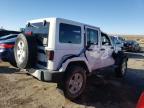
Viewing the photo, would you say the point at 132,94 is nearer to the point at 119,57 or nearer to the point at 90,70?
the point at 90,70

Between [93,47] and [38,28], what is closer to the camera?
[38,28]

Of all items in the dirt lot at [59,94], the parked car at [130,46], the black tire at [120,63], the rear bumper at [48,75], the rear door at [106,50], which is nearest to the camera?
the rear bumper at [48,75]

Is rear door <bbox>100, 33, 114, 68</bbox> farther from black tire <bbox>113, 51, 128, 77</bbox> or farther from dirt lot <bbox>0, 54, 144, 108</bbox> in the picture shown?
dirt lot <bbox>0, 54, 144, 108</bbox>

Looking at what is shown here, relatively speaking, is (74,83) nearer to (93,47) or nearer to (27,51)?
(93,47)

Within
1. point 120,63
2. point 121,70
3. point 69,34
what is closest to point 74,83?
point 69,34

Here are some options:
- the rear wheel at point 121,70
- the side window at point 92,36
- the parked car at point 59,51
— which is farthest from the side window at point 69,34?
the rear wheel at point 121,70

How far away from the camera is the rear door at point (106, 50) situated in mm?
7770

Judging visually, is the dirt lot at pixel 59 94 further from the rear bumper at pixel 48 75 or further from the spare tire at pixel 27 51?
the spare tire at pixel 27 51

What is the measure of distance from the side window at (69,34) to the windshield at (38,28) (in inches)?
15.5

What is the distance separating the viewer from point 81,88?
6.45 metres

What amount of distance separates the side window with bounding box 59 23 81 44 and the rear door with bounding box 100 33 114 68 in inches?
58.3

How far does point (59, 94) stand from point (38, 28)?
2027 millimetres

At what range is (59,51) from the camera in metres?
5.66

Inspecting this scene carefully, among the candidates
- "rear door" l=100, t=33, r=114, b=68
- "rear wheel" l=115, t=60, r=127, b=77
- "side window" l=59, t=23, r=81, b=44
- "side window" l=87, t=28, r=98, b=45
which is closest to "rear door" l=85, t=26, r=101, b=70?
"side window" l=87, t=28, r=98, b=45
